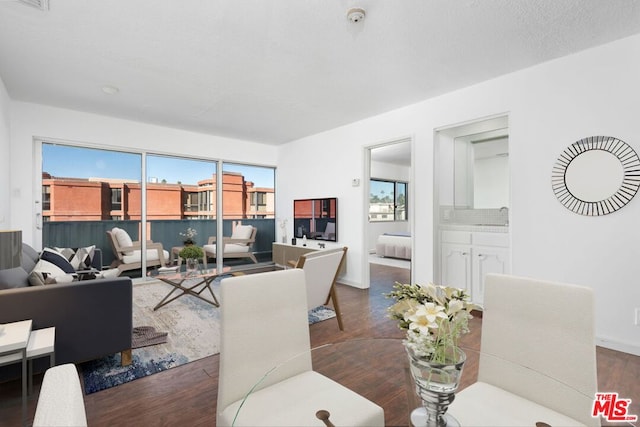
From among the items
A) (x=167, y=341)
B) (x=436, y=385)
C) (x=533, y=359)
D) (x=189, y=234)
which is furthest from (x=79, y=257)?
(x=533, y=359)

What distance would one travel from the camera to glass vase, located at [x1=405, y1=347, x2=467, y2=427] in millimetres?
900

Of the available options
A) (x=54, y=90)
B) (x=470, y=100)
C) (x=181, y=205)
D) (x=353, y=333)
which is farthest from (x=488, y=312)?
(x=181, y=205)

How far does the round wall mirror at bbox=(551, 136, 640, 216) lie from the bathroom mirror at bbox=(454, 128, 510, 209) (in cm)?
109

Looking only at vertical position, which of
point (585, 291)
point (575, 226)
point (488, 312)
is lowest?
point (488, 312)

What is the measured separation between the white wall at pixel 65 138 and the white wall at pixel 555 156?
12.6 feet

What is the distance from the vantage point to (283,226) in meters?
6.27

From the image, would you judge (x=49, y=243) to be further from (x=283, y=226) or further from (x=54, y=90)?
(x=283, y=226)

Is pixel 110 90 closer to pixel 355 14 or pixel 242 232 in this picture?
pixel 355 14

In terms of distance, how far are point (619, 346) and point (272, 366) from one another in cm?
305

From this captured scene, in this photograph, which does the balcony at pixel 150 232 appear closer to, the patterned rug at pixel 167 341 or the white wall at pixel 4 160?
the white wall at pixel 4 160

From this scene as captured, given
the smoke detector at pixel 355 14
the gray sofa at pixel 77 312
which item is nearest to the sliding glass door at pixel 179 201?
the gray sofa at pixel 77 312

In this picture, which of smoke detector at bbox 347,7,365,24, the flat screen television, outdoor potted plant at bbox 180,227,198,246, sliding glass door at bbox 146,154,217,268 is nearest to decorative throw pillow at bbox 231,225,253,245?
sliding glass door at bbox 146,154,217,268

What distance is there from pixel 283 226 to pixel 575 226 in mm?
4682

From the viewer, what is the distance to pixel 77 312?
2041 millimetres
